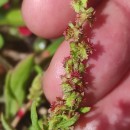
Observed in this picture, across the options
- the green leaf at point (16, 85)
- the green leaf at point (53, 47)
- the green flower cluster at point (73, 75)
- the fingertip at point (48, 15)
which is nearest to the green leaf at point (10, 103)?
the green leaf at point (16, 85)

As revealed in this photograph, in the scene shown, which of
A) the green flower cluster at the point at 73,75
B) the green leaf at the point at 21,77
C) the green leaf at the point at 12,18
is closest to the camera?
the green flower cluster at the point at 73,75

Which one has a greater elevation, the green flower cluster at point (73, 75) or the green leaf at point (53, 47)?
the green flower cluster at point (73, 75)

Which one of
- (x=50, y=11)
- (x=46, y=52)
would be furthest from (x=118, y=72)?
(x=46, y=52)

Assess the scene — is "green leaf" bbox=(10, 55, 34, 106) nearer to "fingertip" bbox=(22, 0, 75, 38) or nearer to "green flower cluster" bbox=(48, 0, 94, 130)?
"fingertip" bbox=(22, 0, 75, 38)

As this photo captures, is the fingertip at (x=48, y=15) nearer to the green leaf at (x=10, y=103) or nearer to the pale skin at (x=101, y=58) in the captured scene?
the pale skin at (x=101, y=58)

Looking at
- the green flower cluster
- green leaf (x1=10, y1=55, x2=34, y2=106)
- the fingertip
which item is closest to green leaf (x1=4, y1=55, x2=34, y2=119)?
green leaf (x1=10, y1=55, x2=34, y2=106)

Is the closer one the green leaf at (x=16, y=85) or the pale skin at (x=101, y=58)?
the pale skin at (x=101, y=58)

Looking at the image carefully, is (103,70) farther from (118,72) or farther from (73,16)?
(73,16)

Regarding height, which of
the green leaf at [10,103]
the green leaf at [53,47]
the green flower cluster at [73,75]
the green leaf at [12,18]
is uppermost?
the green flower cluster at [73,75]
